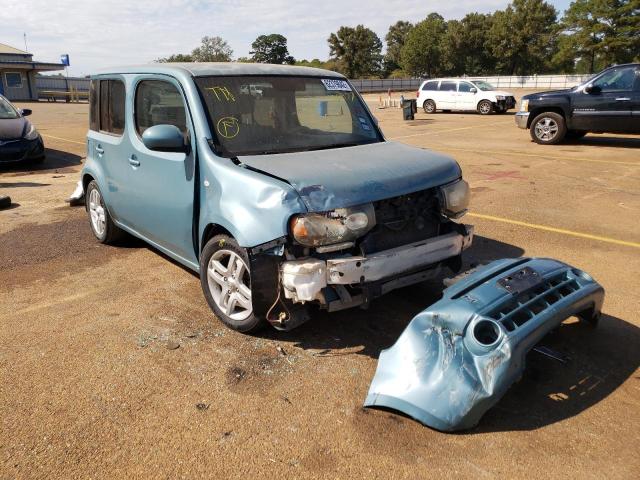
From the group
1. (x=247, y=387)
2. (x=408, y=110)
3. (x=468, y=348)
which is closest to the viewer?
(x=468, y=348)

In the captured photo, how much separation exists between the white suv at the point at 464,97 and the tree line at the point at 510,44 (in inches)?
1585

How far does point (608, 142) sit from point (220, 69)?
11935 millimetres

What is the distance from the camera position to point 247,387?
3.01 m

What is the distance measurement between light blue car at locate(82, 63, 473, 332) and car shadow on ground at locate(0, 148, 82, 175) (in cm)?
711

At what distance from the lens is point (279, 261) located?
123 inches

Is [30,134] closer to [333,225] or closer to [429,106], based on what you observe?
[333,225]

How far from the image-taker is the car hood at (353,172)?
3098mm

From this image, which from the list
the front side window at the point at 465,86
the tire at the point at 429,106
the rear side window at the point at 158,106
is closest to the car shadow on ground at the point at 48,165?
the rear side window at the point at 158,106

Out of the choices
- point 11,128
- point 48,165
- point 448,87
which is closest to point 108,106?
point 11,128

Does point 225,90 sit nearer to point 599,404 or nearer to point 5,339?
point 5,339

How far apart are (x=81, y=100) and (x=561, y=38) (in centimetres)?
5696

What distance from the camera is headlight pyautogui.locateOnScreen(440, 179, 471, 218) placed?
3619mm

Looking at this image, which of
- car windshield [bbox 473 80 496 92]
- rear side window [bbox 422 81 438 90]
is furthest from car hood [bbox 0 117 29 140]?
car windshield [bbox 473 80 496 92]

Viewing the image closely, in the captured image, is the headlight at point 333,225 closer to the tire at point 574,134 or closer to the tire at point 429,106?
the tire at point 574,134
